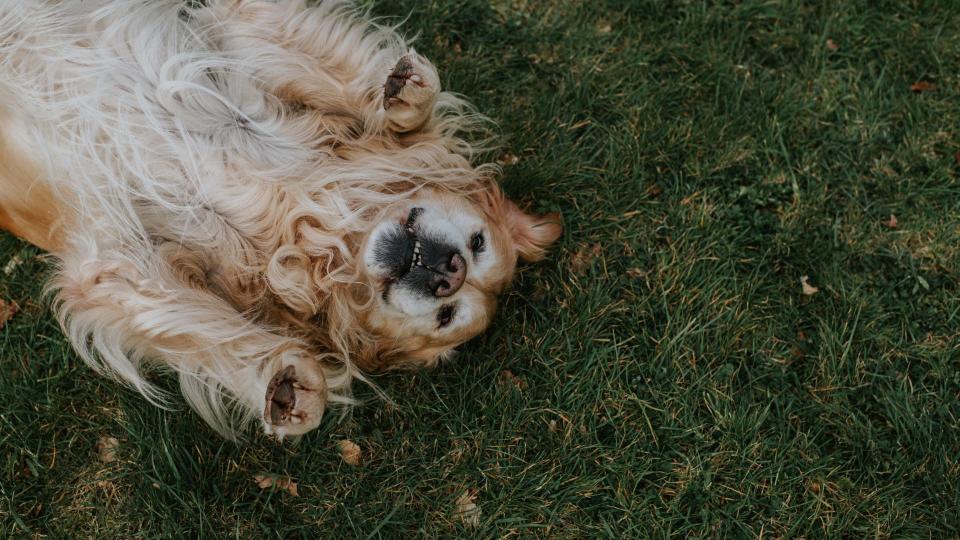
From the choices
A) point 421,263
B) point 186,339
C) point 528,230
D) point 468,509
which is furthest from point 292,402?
point 528,230

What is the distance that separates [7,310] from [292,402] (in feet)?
6.75

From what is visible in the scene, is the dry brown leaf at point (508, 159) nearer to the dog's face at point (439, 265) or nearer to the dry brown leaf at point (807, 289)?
the dog's face at point (439, 265)

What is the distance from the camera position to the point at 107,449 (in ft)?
12.1

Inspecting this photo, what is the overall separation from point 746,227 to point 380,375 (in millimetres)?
2064

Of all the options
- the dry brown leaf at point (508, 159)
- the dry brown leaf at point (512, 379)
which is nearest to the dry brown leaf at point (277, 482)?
the dry brown leaf at point (512, 379)

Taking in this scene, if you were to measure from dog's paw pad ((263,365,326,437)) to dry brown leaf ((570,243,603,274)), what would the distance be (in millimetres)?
1666

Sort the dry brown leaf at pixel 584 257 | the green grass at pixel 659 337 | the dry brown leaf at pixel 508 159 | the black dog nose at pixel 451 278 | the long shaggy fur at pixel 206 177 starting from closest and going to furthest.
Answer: the long shaggy fur at pixel 206 177 → the black dog nose at pixel 451 278 → the green grass at pixel 659 337 → the dry brown leaf at pixel 584 257 → the dry brown leaf at pixel 508 159

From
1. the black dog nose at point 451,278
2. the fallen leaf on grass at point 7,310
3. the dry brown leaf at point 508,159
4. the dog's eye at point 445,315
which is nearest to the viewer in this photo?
the black dog nose at point 451,278

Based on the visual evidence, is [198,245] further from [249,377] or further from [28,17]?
[28,17]

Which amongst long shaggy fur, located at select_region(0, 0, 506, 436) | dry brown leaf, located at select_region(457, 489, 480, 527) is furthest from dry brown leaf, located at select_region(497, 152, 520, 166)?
dry brown leaf, located at select_region(457, 489, 480, 527)

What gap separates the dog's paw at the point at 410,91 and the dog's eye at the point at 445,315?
82cm

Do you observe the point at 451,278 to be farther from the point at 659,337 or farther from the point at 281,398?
the point at 659,337

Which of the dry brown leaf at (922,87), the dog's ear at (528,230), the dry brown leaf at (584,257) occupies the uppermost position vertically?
the dry brown leaf at (922,87)

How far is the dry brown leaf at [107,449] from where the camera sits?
3.67m
